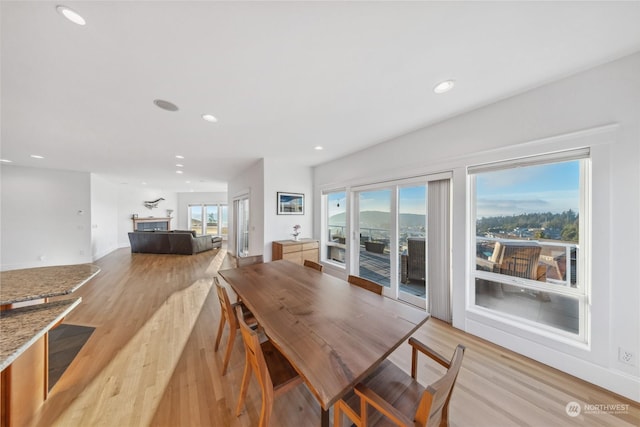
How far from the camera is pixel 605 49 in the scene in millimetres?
1501

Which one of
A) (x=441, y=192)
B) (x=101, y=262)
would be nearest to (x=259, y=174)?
(x=441, y=192)

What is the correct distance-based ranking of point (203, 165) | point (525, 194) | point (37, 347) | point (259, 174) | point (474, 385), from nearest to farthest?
point (37, 347) → point (474, 385) → point (525, 194) → point (259, 174) → point (203, 165)

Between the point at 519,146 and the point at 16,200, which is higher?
the point at 519,146

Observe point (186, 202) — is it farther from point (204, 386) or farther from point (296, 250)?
point (204, 386)

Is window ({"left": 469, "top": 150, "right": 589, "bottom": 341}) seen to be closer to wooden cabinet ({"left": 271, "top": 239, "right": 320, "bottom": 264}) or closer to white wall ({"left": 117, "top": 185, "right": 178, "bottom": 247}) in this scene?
wooden cabinet ({"left": 271, "top": 239, "right": 320, "bottom": 264})

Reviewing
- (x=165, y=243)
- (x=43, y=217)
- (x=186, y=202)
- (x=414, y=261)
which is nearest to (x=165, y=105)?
(x=414, y=261)

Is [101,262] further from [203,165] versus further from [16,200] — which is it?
[203,165]

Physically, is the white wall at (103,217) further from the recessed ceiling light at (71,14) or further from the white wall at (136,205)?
the recessed ceiling light at (71,14)

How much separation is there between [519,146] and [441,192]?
851mm

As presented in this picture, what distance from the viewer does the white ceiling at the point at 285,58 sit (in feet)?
3.90

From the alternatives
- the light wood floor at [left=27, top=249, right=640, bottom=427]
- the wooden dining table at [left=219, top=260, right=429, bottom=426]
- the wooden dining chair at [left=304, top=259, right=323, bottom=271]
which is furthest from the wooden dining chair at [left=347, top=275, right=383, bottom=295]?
the light wood floor at [left=27, top=249, right=640, bottom=427]

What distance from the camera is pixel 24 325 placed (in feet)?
3.77

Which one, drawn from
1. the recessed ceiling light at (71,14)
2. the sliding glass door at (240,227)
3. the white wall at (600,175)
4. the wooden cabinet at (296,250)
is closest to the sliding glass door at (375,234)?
the wooden cabinet at (296,250)

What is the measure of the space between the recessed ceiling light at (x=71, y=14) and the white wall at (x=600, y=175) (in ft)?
9.25
